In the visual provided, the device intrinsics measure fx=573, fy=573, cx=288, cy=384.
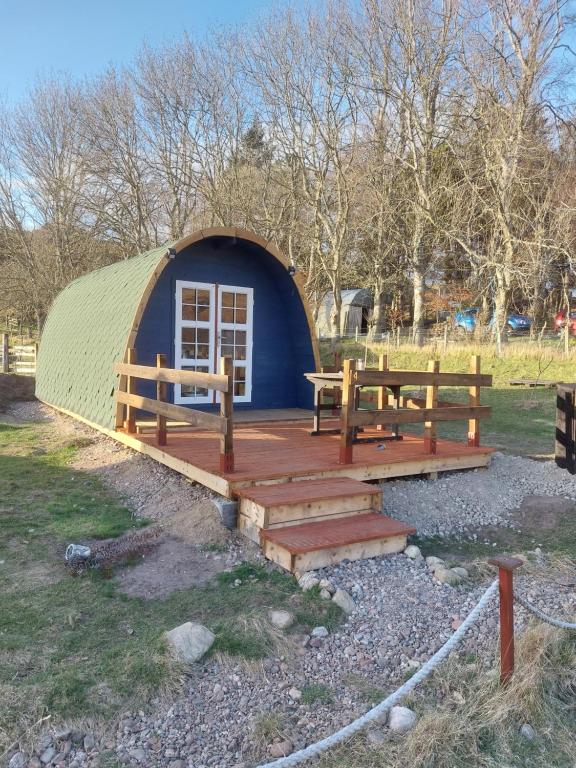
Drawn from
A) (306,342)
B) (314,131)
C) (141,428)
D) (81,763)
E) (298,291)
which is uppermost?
(314,131)

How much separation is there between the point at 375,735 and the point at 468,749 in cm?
39

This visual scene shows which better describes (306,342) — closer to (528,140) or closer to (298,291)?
(298,291)

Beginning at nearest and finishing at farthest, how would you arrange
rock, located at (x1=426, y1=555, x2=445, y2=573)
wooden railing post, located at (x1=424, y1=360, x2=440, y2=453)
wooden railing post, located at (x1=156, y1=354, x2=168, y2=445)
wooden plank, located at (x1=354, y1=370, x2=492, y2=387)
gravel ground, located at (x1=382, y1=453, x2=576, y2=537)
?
rock, located at (x1=426, y1=555, x2=445, y2=573), gravel ground, located at (x1=382, y1=453, x2=576, y2=537), wooden plank, located at (x1=354, y1=370, x2=492, y2=387), wooden railing post, located at (x1=156, y1=354, x2=168, y2=445), wooden railing post, located at (x1=424, y1=360, x2=440, y2=453)

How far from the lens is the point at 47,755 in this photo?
2.33 meters

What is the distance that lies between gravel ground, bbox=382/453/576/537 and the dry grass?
224cm

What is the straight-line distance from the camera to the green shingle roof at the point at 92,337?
7.89 m

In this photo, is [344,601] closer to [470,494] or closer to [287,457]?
[287,457]

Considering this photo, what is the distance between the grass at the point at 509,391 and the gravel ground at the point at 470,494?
1463 millimetres

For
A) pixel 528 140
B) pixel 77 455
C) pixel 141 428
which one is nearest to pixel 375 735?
pixel 141 428

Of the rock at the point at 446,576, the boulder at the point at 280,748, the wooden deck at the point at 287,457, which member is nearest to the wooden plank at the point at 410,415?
the wooden deck at the point at 287,457

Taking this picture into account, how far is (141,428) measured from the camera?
7426 mm

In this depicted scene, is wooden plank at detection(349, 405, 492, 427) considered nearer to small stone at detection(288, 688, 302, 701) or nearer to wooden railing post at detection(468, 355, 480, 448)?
wooden railing post at detection(468, 355, 480, 448)

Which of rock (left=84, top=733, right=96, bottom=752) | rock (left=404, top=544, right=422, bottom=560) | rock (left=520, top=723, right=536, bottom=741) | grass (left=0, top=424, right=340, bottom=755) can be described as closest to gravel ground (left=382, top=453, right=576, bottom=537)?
rock (left=404, top=544, right=422, bottom=560)

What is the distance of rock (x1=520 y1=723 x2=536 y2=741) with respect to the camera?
8.24 feet
